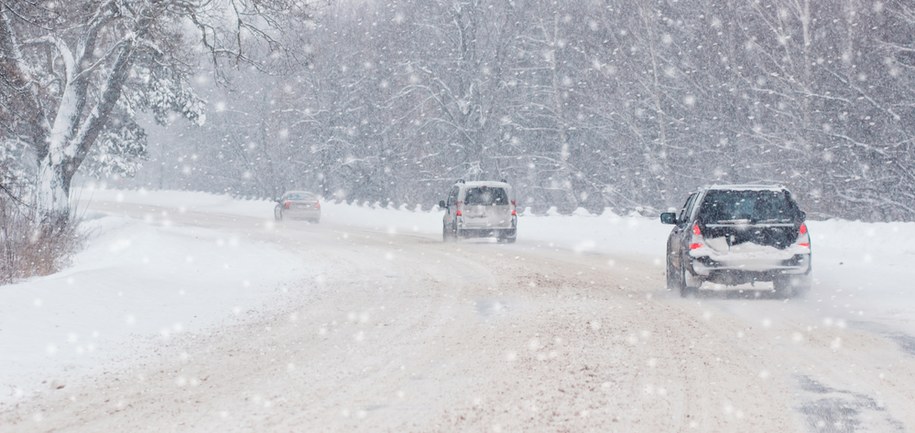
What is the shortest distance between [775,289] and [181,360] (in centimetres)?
959

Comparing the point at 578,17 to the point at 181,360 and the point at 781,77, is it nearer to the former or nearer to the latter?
the point at 781,77

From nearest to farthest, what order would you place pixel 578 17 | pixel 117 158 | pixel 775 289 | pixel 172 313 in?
pixel 172 313
pixel 775 289
pixel 117 158
pixel 578 17

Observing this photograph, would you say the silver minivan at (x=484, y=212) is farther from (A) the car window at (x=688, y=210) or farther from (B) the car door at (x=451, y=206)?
(A) the car window at (x=688, y=210)

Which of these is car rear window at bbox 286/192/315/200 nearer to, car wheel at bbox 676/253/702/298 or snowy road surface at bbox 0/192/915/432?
snowy road surface at bbox 0/192/915/432

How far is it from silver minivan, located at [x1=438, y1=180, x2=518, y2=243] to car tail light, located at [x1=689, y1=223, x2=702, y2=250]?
46.7 ft

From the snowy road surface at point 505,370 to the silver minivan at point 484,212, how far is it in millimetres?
13355

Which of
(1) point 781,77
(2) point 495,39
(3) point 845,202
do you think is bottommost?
(3) point 845,202

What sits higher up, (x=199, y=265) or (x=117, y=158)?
(x=117, y=158)

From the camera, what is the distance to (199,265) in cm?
1880

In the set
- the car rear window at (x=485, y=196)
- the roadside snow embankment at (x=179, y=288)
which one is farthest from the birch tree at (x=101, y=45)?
the car rear window at (x=485, y=196)

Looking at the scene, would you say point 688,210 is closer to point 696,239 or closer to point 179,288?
point 696,239

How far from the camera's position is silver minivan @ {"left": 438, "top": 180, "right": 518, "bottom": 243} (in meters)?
28.3

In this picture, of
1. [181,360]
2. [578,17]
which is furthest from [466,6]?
[181,360]

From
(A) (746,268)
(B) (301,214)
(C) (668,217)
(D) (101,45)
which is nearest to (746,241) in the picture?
(A) (746,268)
